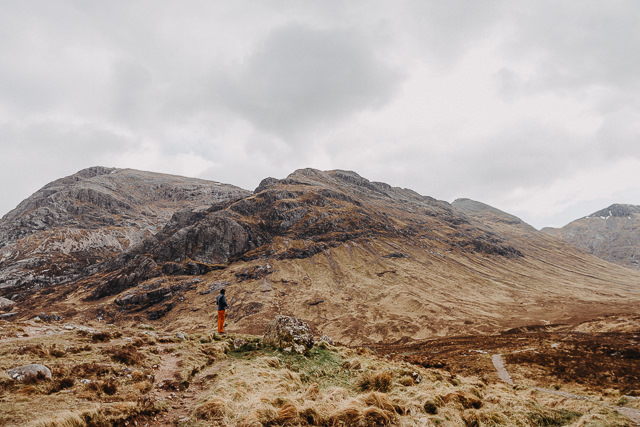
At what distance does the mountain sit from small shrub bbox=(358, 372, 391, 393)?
A: 189 feet

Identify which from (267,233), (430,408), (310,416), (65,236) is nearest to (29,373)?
(310,416)

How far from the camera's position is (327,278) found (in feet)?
355

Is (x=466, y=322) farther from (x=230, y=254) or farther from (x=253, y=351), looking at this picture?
(x=230, y=254)

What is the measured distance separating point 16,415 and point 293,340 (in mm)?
13034

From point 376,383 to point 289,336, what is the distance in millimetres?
7493

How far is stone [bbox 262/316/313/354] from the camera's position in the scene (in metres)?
17.5

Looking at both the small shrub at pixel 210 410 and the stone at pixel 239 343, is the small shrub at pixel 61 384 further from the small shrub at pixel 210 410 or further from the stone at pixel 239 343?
the stone at pixel 239 343

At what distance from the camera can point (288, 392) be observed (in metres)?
10.7

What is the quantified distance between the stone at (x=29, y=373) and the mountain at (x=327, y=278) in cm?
6375

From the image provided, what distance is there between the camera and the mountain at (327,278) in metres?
78.7

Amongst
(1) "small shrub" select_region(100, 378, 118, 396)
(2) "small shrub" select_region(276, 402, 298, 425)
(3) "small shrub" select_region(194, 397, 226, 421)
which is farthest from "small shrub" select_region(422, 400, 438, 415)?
(1) "small shrub" select_region(100, 378, 118, 396)

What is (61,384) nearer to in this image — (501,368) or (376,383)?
(376,383)

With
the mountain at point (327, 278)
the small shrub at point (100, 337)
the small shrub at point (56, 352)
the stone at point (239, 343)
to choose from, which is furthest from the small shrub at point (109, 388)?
the mountain at point (327, 278)

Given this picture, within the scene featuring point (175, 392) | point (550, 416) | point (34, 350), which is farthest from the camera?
point (34, 350)
